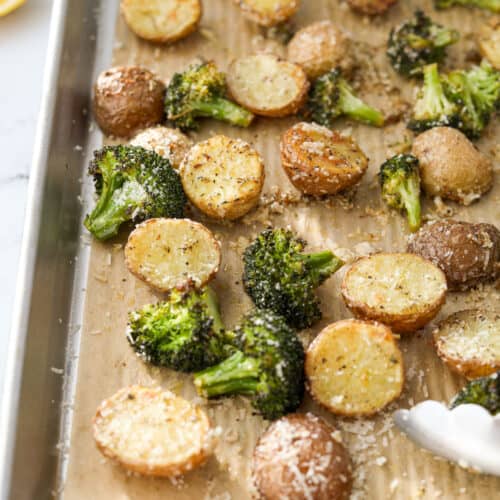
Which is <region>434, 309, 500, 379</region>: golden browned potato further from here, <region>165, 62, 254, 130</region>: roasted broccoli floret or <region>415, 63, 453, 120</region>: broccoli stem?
<region>165, 62, 254, 130</region>: roasted broccoli floret

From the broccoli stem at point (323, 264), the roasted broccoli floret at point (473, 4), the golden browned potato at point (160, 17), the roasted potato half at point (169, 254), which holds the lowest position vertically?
the broccoli stem at point (323, 264)

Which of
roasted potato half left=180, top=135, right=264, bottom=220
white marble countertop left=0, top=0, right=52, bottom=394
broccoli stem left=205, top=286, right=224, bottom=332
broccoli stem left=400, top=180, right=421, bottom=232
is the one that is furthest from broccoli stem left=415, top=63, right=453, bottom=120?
white marble countertop left=0, top=0, right=52, bottom=394

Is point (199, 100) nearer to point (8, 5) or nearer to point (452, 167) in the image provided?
point (452, 167)

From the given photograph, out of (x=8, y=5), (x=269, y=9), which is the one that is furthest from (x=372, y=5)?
(x=8, y=5)

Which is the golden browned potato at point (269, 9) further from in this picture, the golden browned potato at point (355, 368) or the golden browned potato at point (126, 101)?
the golden browned potato at point (355, 368)

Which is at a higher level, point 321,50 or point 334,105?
point 321,50

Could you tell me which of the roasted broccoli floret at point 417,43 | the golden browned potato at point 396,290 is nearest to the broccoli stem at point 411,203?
the golden browned potato at point 396,290
